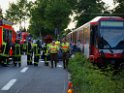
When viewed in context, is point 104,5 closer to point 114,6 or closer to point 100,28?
point 114,6

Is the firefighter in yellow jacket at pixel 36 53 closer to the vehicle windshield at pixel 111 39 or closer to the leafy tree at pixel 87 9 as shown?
the vehicle windshield at pixel 111 39

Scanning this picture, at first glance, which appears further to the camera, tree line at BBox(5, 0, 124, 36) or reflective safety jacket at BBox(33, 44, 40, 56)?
tree line at BBox(5, 0, 124, 36)

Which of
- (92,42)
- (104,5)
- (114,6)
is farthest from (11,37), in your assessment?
(104,5)

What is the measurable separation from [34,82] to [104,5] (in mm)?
87093

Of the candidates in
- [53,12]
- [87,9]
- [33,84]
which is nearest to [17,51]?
[33,84]

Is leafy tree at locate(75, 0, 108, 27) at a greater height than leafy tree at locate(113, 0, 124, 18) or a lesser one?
greater

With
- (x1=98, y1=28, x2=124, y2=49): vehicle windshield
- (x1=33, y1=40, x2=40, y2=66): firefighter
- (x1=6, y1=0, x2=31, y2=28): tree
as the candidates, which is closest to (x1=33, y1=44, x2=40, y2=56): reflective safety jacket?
(x1=33, y1=40, x2=40, y2=66): firefighter

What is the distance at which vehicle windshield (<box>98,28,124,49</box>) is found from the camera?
32.6 m

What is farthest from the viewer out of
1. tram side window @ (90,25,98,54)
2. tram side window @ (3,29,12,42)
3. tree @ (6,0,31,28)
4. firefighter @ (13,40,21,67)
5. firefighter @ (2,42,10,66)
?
tree @ (6,0,31,28)

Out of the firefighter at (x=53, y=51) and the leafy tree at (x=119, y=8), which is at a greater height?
the leafy tree at (x=119, y=8)

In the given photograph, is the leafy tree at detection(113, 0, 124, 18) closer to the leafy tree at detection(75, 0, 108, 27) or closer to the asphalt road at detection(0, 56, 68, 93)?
the leafy tree at detection(75, 0, 108, 27)

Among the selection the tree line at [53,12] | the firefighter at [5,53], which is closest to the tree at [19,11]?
the tree line at [53,12]

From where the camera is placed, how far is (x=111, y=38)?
32594 millimetres

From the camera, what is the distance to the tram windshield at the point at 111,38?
32594mm
